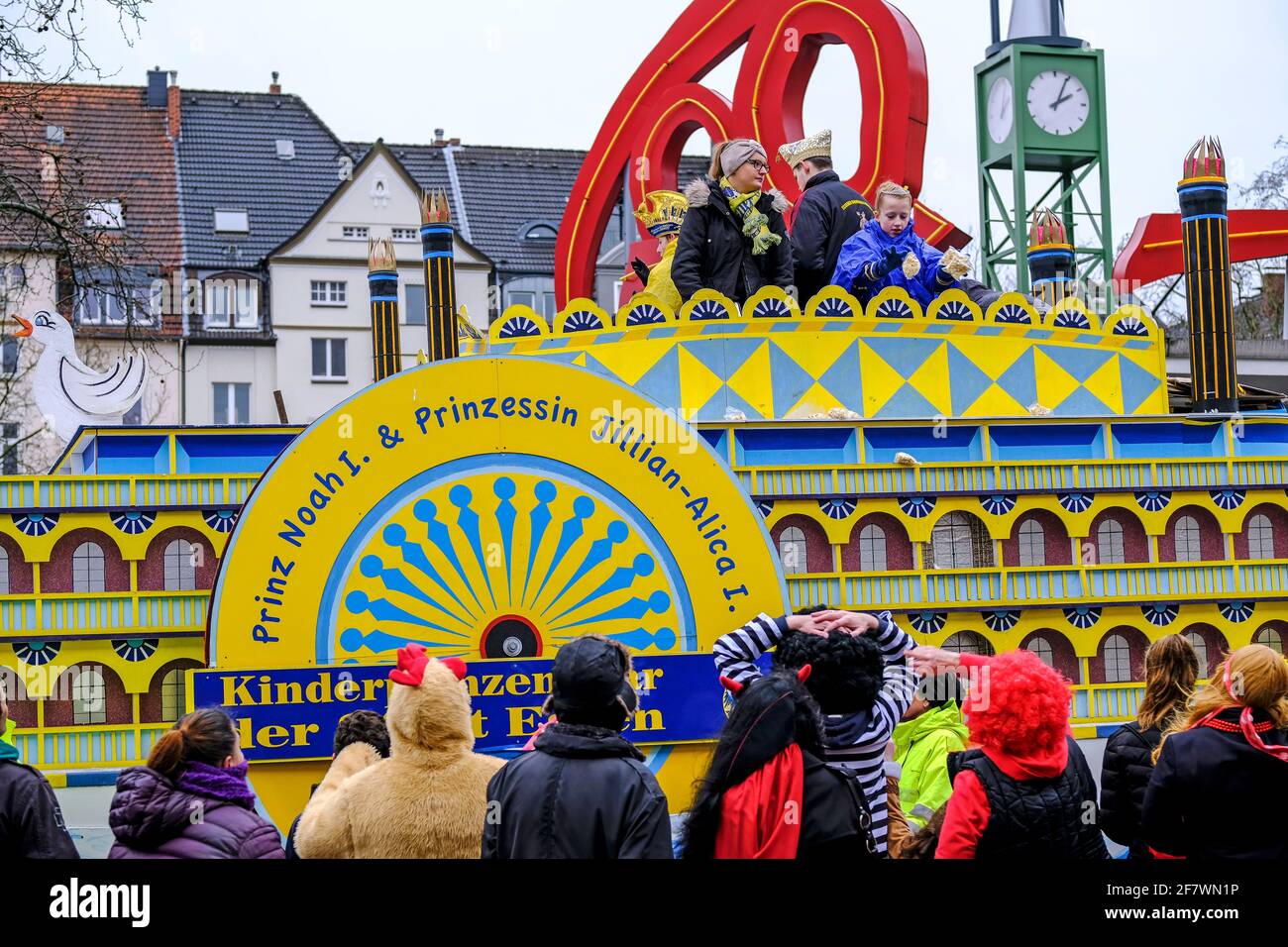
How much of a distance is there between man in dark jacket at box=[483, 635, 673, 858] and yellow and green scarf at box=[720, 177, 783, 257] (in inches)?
312

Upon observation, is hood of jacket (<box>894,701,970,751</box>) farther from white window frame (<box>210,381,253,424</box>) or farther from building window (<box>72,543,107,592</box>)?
white window frame (<box>210,381,253,424</box>)

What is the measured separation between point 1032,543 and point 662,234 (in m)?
5.75

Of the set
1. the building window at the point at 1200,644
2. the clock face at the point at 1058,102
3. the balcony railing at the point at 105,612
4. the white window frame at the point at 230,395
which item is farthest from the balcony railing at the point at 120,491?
the white window frame at the point at 230,395

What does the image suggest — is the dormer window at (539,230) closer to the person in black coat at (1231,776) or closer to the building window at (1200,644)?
the building window at (1200,644)

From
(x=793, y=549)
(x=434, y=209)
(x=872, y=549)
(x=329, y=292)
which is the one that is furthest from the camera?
(x=329, y=292)

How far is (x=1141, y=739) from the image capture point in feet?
22.2

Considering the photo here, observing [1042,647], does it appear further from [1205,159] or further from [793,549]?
[1205,159]

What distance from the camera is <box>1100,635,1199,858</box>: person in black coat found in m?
6.72

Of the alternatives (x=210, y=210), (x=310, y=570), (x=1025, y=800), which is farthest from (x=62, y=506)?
(x=210, y=210)

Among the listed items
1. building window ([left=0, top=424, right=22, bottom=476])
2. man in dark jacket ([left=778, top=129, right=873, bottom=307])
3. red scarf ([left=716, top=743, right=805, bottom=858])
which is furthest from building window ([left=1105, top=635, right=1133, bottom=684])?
building window ([left=0, top=424, right=22, bottom=476])

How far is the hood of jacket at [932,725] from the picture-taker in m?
8.35

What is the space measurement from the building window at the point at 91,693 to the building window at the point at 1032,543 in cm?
597

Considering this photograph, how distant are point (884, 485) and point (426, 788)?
5799mm

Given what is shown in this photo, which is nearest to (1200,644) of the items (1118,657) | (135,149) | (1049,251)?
(1118,657)
